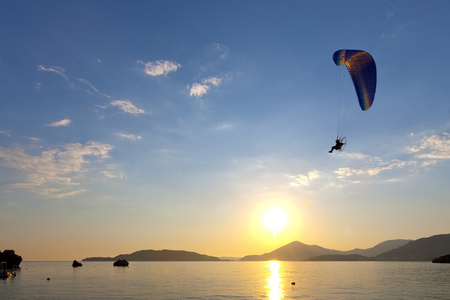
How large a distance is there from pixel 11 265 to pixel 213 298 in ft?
423

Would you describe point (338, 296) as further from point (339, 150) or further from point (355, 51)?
point (355, 51)

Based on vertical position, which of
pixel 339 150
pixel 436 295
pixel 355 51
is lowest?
pixel 436 295

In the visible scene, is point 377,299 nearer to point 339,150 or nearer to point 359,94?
point 339,150

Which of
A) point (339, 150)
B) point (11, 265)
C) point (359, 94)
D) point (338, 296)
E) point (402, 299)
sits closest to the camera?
point (339, 150)

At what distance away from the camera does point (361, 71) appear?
41312 millimetres

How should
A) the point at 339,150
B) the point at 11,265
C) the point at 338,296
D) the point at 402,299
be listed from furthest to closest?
the point at 11,265
the point at 338,296
the point at 402,299
the point at 339,150

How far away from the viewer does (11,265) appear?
472 ft

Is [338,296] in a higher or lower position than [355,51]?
lower

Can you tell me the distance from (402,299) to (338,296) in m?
10.0

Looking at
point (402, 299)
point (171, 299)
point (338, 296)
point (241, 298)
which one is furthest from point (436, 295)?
point (171, 299)

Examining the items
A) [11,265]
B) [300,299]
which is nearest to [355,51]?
[300,299]

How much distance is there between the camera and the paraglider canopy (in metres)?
40.7

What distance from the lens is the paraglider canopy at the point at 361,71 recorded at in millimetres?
40719

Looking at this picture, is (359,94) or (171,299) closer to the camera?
(359,94)
